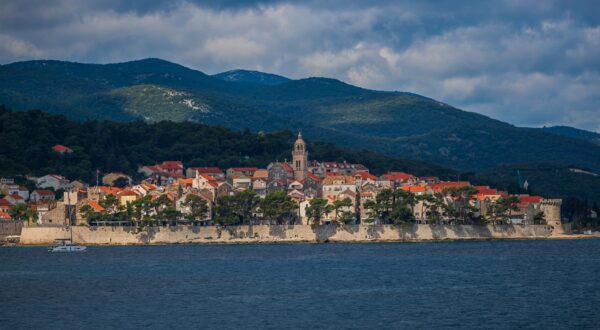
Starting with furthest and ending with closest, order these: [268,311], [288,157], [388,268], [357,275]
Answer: [288,157], [388,268], [357,275], [268,311]

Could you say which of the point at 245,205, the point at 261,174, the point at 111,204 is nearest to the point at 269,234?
the point at 245,205

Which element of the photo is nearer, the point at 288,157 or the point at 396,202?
the point at 396,202

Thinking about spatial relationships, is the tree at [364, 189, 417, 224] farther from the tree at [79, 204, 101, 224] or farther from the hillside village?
the tree at [79, 204, 101, 224]

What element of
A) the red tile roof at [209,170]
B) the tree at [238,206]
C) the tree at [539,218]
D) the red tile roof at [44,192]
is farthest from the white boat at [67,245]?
the tree at [539,218]

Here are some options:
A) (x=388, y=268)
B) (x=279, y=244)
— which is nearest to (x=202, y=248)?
(x=279, y=244)

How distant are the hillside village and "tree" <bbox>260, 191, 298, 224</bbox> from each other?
8cm

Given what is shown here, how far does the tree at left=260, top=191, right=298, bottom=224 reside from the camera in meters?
86.1

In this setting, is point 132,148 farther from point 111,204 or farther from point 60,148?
point 111,204

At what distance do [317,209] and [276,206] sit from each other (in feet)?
12.2

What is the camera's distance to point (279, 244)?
87500 millimetres

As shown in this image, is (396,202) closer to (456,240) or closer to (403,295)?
(456,240)

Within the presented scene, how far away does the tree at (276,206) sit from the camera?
8606cm

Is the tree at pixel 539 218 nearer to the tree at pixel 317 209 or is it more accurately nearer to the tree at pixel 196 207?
the tree at pixel 317 209

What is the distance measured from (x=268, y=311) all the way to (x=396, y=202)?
43284mm
